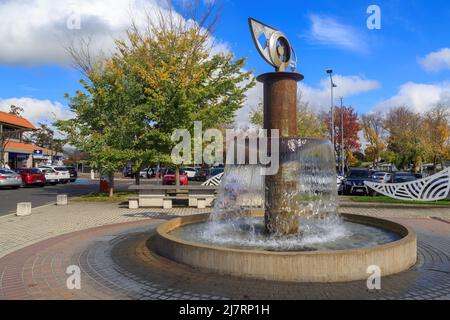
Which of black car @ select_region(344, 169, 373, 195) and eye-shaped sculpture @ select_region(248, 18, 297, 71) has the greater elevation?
eye-shaped sculpture @ select_region(248, 18, 297, 71)

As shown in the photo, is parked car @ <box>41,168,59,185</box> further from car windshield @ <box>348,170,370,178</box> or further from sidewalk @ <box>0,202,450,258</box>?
car windshield @ <box>348,170,370,178</box>

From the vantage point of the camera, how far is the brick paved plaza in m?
4.86

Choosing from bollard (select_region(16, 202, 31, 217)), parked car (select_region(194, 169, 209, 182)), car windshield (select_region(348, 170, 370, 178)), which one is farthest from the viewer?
parked car (select_region(194, 169, 209, 182))

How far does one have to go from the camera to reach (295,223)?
7.12 metres

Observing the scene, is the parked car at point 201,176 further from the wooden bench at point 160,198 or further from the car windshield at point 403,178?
the wooden bench at point 160,198

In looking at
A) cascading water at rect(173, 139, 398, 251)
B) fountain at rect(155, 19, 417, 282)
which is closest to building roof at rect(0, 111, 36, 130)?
cascading water at rect(173, 139, 398, 251)

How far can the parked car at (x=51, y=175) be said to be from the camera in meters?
31.2

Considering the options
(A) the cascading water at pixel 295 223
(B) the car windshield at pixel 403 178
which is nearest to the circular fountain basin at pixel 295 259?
(A) the cascading water at pixel 295 223

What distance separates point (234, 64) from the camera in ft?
64.3

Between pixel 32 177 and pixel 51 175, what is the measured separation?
3716 millimetres

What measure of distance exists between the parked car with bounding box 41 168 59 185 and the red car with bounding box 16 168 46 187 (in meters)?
2.38

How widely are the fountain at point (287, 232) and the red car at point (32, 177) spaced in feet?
74.0

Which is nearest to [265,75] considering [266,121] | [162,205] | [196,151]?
[266,121]
